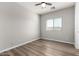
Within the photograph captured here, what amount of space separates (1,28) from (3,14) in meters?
0.57

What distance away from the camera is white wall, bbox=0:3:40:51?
9.82 feet

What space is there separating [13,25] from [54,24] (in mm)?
3106

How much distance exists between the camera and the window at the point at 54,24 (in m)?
5.18

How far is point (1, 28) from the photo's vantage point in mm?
2893

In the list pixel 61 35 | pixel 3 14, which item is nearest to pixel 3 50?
pixel 3 14

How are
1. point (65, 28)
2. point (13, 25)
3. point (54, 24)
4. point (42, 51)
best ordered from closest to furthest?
point (42, 51) < point (13, 25) < point (65, 28) < point (54, 24)

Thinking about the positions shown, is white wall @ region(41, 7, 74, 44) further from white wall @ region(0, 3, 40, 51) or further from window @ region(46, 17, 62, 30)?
white wall @ region(0, 3, 40, 51)

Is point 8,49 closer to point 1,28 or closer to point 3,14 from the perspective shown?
point 1,28

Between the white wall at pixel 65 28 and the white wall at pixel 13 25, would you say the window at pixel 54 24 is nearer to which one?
the white wall at pixel 65 28

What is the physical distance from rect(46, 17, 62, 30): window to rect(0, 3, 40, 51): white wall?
181 centimetres

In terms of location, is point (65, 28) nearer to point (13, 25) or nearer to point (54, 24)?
point (54, 24)

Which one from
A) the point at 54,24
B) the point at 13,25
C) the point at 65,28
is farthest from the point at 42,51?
the point at 54,24

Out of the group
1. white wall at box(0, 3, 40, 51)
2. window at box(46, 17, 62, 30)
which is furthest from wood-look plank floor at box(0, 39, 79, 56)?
window at box(46, 17, 62, 30)

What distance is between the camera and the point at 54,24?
5586mm
